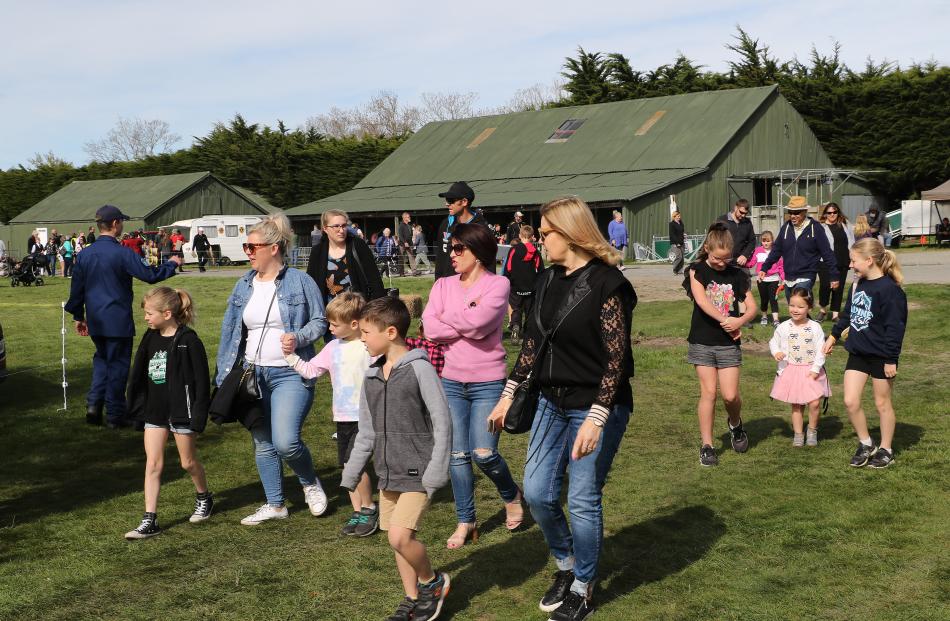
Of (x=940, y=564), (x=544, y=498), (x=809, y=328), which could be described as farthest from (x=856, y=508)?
(x=544, y=498)

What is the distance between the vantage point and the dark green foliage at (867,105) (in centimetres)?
4550

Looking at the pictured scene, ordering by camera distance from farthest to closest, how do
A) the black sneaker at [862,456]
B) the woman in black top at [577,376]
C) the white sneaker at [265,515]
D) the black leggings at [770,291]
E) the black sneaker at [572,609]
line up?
the black leggings at [770,291] < the black sneaker at [862,456] < the white sneaker at [265,515] < the black sneaker at [572,609] < the woman in black top at [577,376]

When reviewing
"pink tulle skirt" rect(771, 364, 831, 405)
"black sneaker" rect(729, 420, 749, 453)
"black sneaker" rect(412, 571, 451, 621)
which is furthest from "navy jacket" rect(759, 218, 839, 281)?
"black sneaker" rect(412, 571, 451, 621)

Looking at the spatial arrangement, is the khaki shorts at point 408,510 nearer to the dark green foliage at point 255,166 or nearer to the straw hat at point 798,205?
the straw hat at point 798,205

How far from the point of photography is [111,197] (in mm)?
58656

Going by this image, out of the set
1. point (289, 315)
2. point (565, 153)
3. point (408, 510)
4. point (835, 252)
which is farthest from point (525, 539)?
point (565, 153)

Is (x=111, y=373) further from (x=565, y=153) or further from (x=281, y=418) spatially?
(x=565, y=153)

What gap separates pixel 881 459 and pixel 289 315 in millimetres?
4574

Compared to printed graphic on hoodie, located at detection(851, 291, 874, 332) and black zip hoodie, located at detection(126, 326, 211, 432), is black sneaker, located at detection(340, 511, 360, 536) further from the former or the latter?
printed graphic on hoodie, located at detection(851, 291, 874, 332)

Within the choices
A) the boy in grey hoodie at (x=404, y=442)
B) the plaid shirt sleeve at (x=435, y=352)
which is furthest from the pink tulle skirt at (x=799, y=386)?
the boy in grey hoodie at (x=404, y=442)

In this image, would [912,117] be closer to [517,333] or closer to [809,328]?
[517,333]

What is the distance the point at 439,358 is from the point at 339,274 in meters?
2.09

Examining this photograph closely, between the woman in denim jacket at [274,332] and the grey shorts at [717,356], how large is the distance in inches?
120

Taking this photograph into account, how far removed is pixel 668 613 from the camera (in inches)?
197
